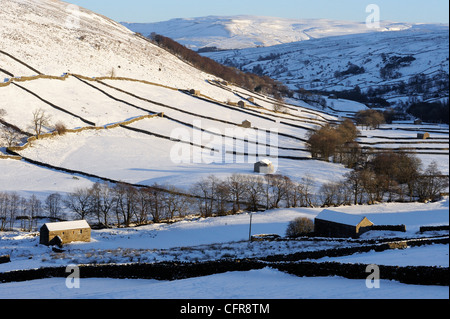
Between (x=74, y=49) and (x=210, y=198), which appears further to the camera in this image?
(x=74, y=49)

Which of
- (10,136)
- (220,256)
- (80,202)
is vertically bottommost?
(220,256)

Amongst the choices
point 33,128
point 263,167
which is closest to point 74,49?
point 33,128

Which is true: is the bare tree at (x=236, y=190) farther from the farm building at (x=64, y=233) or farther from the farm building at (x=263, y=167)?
the farm building at (x=64, y=233)

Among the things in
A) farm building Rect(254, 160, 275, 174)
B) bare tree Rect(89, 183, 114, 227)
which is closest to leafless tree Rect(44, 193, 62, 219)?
bare tree Rect(89, 183, 114, 227)

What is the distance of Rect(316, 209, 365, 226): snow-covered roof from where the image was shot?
91.9 feet

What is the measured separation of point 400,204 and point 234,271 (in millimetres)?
26984

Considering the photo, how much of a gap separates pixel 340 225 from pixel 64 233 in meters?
17.8

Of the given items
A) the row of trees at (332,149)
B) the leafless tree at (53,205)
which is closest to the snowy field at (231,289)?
the leafless tree at (53,205)

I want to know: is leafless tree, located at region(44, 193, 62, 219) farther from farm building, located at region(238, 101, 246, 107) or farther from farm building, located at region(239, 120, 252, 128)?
farm building, located at region(238, 101, 246, 107)

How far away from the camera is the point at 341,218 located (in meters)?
28.8

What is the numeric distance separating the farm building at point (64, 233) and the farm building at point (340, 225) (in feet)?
50.6

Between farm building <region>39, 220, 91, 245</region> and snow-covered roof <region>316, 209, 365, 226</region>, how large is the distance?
1570cm

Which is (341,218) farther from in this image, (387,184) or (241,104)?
(241,104)

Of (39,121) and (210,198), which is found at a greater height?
(39,121)
